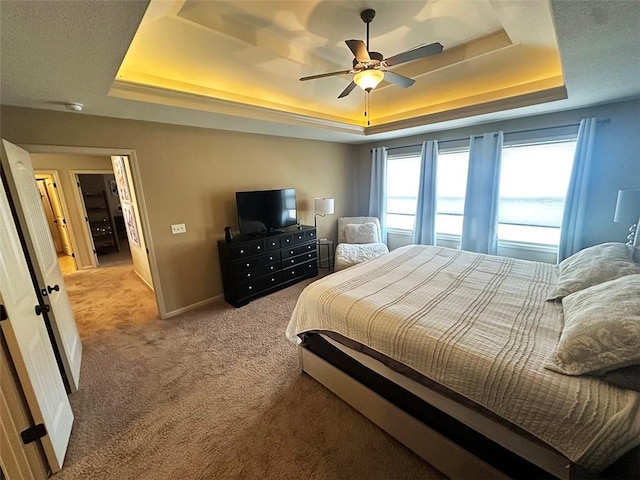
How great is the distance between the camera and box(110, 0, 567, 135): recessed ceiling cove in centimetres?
208

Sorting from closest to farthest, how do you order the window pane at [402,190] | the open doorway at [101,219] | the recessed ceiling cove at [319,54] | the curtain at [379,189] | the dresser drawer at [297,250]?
the recessed ceiling cove at [319,54]
the open doorway at [101,219]
the dresser drawer at [297,250]
the window pane at [402,190]
the curtain at [379,189]

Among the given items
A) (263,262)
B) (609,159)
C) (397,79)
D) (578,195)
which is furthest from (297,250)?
(609,159)

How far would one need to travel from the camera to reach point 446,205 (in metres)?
4.35

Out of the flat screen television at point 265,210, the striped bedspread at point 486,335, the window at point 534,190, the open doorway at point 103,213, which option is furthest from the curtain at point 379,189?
the open doorway at point 103,213

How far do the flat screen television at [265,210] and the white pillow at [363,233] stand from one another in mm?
1140

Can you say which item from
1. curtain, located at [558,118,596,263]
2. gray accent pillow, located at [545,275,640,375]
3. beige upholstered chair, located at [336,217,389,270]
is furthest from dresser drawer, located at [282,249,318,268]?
curtain, located at [558,118,596,263]

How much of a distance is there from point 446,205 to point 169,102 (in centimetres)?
409

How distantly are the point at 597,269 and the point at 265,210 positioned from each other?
3.50 metres


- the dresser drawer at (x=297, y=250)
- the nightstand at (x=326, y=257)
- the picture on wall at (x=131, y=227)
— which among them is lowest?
the nightstand at (x=326, y=257)

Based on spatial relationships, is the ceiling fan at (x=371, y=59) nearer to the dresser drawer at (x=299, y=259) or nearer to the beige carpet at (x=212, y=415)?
the beige carpet at (x=212, y=415)

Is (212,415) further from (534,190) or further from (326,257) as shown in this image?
(534,190)

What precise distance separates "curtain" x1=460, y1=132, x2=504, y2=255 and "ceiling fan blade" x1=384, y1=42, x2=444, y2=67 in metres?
2.48

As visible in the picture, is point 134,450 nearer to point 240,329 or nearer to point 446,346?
point 240,329

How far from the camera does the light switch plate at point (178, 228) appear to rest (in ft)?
10.7
